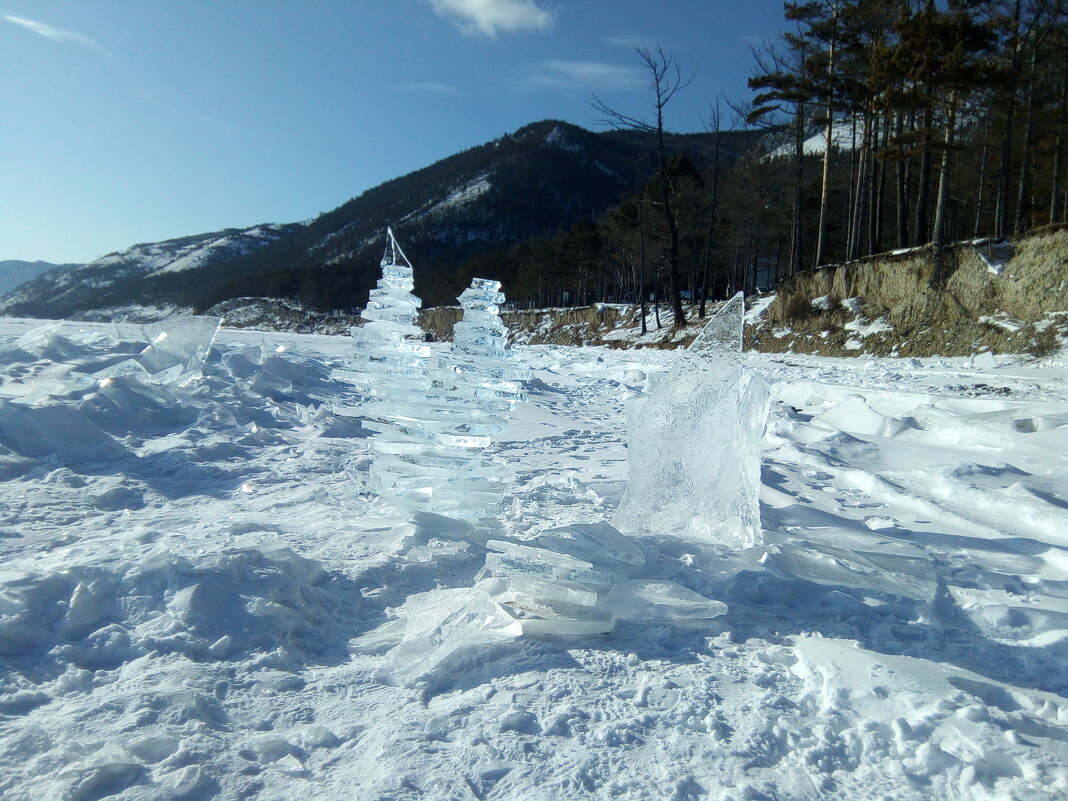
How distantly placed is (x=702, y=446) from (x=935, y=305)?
14.7 m

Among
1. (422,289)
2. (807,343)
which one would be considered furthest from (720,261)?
(422,289)

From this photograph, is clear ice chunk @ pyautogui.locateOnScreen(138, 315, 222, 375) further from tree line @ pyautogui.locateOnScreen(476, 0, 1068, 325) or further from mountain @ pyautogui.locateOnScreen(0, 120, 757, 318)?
mountain @ pyautogui.locateOnScreen(0, 120, 757, 318)

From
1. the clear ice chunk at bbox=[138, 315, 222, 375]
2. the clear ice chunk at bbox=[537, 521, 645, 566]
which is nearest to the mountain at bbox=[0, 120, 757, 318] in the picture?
the clear ice chunk at bbox=[138, 315, 222, 375]

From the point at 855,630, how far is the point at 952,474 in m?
3.02

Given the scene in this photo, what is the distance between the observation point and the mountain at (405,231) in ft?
374

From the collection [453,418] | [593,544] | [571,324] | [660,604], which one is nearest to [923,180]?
[453,418]

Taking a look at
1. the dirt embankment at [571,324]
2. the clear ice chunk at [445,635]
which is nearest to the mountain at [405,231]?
the dirt embankment at [571,324]

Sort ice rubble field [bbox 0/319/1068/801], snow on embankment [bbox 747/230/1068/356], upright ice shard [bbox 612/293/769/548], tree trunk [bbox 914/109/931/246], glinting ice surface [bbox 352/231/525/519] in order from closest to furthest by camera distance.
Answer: ice rubble field [bbox 0/319/1068/801] < upright ice shard [bbox 612/293/769/548] < glinting ice surface [bbox 352/231/525/519] < snow on embankment [bbox 747/230/1068/356] < tree trunk [bbox 914/109/931/246]

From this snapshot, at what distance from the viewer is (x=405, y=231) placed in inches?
5012

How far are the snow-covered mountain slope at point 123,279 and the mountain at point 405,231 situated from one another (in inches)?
18.3

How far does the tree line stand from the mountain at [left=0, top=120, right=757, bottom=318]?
62299 mm

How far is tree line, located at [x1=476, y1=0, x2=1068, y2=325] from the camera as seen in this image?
16.5 metres

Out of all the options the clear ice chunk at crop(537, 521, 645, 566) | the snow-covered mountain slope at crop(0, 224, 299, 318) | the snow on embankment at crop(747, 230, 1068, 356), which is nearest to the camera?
the clear ice chunk at crop(537, 521, 645, 566)

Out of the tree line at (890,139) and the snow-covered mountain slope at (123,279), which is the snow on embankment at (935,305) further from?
the snow-covered mountain slope at (123,279)
